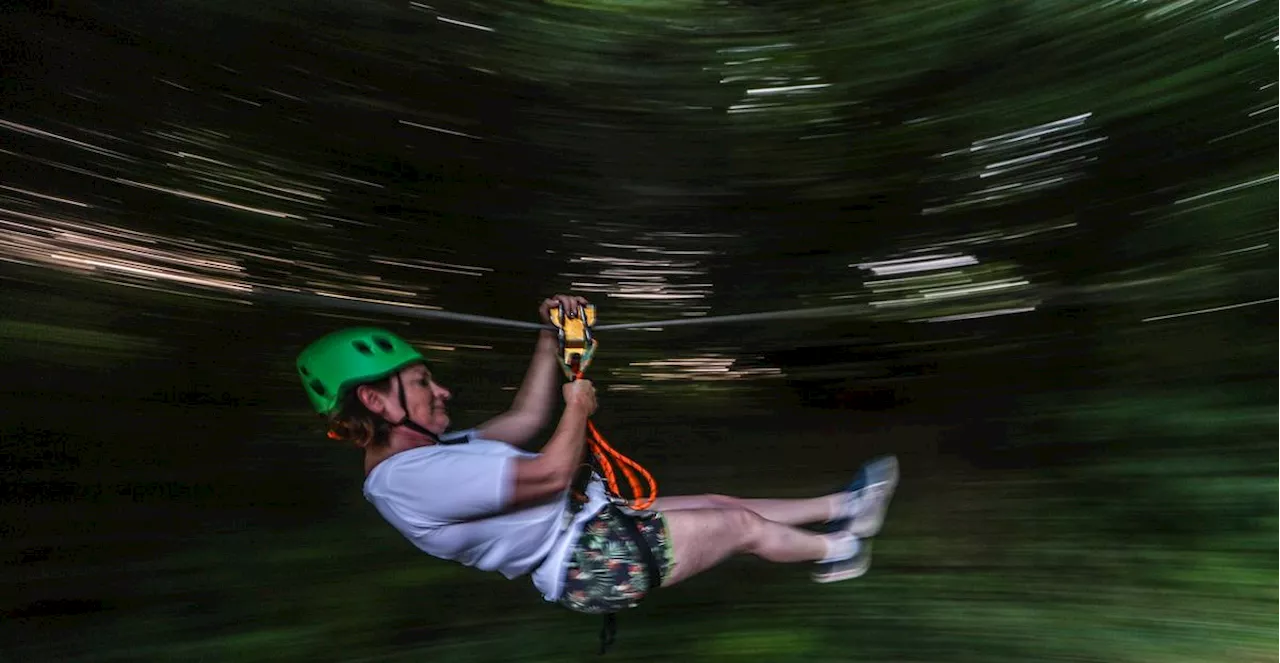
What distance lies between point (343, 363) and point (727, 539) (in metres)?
0.65

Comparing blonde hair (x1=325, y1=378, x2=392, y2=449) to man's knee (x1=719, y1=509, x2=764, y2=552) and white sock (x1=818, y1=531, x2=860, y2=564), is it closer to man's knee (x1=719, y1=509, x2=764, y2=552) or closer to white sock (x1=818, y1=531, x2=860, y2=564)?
man's knee (x1=719, y1=509, x2=764, y2=552)

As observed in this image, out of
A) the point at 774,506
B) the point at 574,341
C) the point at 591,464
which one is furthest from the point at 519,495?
the point at 774,506

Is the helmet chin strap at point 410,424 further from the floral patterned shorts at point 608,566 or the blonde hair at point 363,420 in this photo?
the floral patterned shorts at point 608,566

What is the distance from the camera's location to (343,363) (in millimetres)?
1152

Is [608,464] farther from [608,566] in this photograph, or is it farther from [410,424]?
[410,424]

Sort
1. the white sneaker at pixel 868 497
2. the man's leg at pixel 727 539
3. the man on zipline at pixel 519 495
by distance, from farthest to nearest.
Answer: the white sneaker at pixel 868 497, the man's leg at pixel 727 539, the man on zipline at pixel 519 495

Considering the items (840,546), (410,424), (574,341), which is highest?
(574,341)

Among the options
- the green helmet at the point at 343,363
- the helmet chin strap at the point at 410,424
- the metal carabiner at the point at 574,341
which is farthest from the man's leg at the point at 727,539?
the green helmet at the point at 343,363

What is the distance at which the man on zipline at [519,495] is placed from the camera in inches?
44.1

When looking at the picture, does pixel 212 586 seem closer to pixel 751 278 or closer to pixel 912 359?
pixel 751 278

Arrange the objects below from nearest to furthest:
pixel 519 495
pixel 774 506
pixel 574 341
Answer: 1. pixel 519 495
2. pixel 574 341
3. pixel 774 506

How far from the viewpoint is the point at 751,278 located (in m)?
1.72

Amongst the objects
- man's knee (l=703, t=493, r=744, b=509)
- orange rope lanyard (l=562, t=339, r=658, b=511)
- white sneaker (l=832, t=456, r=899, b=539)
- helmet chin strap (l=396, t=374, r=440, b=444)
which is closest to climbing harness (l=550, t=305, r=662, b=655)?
orange rope lanyard (l=562, t=339, r=658, b=511)

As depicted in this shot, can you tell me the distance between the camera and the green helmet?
1.15 meters
